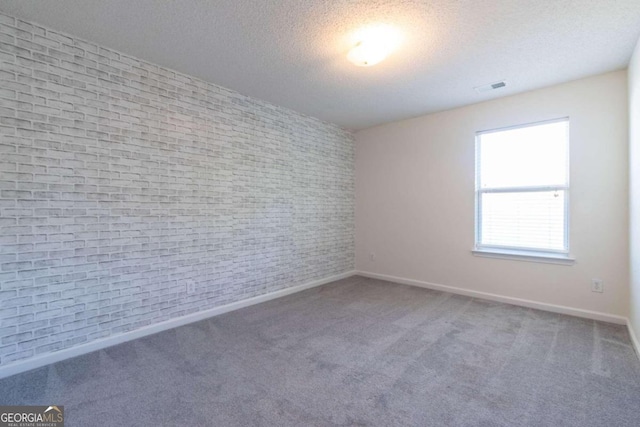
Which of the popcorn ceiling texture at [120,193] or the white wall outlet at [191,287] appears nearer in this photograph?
the popcorn ceiling texture at [120,193]

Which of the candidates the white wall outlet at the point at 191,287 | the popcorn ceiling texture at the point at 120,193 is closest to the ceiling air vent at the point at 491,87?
the popcorn ceiling texture at the point at 120,193

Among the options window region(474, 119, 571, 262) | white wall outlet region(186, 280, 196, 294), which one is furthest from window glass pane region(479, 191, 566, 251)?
white wall outlet region(186, 280, 196, 294)

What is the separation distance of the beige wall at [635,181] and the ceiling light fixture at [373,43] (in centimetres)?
192

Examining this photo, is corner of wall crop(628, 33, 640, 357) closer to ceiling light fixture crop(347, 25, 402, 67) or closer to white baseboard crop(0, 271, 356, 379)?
ceiling light fixture crop(347, 25, 402, 67)

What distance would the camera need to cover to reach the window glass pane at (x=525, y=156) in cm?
317

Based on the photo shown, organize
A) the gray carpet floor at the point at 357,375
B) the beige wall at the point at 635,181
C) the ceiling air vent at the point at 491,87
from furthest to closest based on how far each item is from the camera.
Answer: the ceiling air vent at the point at 491,87 < the beige wall at the point at 635,181 < the gray carpet floor at the point at 357,375

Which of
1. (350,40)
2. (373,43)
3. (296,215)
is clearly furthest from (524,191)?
(296,215)

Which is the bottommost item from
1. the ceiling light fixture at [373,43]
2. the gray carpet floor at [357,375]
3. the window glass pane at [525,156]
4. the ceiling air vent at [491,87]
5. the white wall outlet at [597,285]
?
the gray carpet floor at [357,375]

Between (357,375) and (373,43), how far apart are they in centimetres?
247

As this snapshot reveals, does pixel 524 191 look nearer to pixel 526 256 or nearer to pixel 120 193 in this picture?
pixel 526 256

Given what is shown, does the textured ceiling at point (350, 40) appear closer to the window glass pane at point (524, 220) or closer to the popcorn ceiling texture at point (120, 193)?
the popcorn ceiling texture at point (120, 193)

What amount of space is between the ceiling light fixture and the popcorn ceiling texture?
1.63m

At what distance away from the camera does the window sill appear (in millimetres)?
3119

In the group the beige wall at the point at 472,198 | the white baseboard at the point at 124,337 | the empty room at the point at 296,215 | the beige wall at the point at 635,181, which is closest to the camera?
the empty room at the point at 296,215
